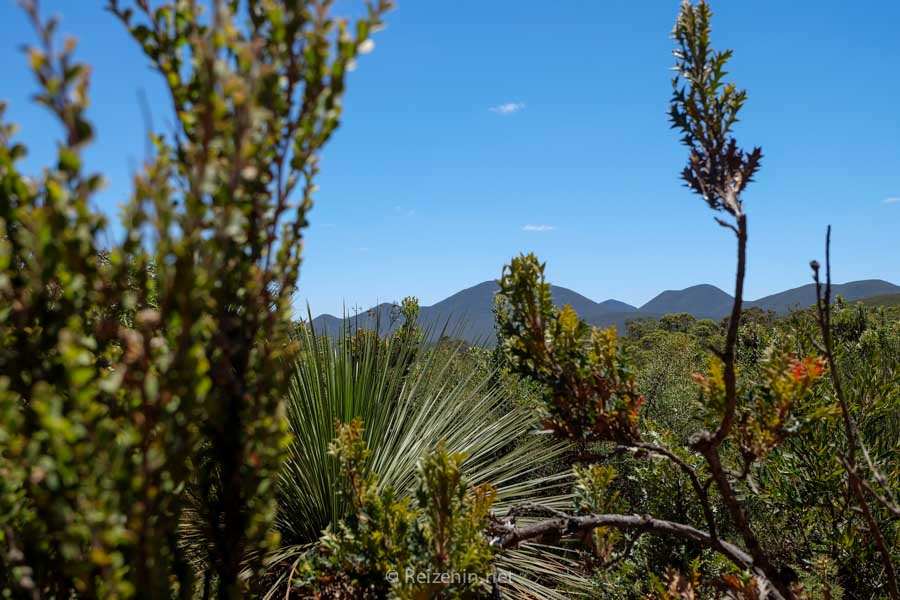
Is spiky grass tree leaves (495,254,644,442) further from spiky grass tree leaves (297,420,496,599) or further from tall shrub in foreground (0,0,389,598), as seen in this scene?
tall shrub in foreground (0,0,389,598)

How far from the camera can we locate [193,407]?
106cm

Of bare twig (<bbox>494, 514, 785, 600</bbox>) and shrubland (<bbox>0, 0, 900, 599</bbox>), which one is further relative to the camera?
bare twig (<bbox>494, 514, 785, 600</bbox>)

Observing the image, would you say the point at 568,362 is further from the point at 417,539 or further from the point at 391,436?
the point at 391,436

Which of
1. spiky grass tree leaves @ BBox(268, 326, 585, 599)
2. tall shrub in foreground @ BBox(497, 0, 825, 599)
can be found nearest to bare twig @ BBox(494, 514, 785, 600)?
tall shrub in foreground @ BBox(497, 0, 825, 599)

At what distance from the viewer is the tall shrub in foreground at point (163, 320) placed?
39.3 inches

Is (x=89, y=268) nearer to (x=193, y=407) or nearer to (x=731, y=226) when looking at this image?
(x=193, y=407)

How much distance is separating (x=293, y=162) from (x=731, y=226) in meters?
1.27

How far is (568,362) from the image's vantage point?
2010 millimetres

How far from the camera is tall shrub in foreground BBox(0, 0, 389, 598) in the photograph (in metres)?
1.00

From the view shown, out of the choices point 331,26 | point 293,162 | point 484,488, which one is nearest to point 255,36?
point 331,26

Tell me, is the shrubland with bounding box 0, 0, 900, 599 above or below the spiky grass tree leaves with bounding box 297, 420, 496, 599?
above

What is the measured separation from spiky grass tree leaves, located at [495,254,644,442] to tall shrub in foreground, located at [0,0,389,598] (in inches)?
34.6

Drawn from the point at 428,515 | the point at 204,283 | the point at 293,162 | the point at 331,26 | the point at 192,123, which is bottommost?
the point at 428,515

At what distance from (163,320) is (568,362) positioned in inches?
53.3
